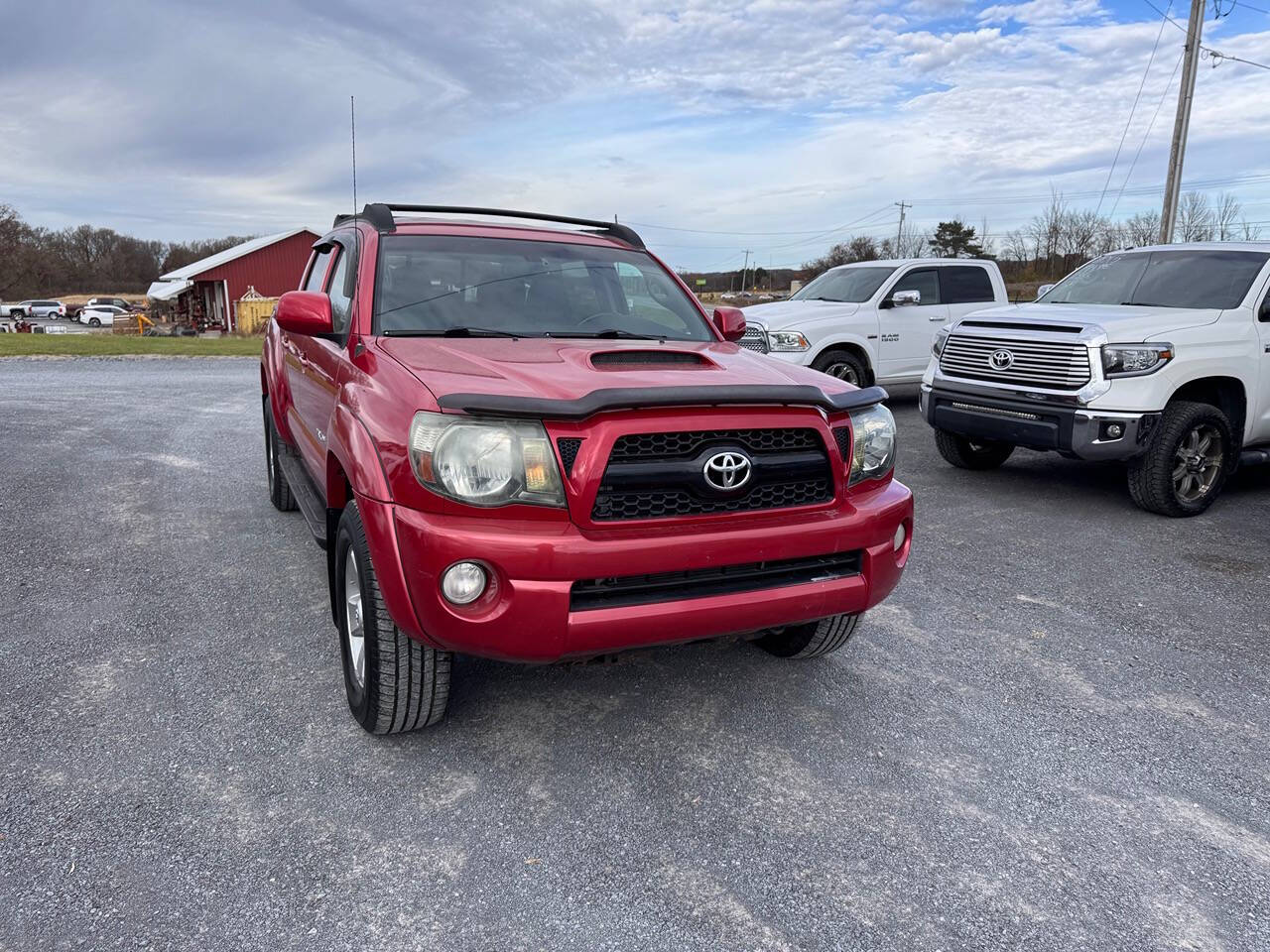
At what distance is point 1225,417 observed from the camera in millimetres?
6273

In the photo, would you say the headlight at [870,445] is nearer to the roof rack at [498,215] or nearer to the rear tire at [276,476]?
the roof rack at [498,215]

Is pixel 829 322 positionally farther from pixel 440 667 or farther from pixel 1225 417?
pixel 440 667

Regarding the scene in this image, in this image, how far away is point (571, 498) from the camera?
2.54 metres

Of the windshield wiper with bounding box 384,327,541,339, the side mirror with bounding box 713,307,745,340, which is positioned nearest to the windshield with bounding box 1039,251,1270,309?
the side mirror with bounding box 713,307,745,340

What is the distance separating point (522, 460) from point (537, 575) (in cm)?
33

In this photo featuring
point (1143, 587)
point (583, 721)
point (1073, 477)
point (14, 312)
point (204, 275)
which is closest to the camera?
point (583, 721)

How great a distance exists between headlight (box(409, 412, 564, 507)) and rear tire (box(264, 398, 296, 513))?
11.3ft

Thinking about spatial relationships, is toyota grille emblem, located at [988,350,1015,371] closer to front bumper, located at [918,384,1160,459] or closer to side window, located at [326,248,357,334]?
front bumper, located at [918,384,1160,459]

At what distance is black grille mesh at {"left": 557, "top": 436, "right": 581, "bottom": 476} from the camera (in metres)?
2.55

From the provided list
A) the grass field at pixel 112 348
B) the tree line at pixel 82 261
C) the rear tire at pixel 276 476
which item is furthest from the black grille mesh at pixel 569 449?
the tree line at pixel 82 261

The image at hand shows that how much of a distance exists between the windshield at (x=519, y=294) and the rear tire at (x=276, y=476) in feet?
7.40

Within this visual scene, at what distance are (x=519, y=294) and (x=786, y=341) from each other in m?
6.27

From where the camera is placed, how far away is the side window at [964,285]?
11.1 meters

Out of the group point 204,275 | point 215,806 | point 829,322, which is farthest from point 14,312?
point 215,806
